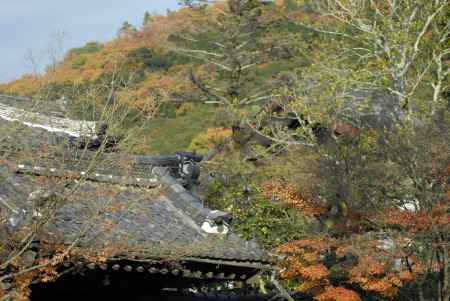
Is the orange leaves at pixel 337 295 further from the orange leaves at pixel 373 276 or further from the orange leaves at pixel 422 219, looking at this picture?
the orange leaves at pixel 422 219

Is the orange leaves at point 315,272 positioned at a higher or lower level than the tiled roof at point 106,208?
lower

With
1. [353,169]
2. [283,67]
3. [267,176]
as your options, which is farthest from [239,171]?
[283,67]

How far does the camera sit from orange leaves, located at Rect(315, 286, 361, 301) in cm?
1199

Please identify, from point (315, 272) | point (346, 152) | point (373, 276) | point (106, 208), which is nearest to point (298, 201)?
point (346, 152)

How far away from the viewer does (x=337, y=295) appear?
39.5ft

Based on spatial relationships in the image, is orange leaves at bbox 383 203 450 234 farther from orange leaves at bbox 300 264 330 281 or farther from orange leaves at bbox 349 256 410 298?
orange leaves at bbox 300 264 330 281

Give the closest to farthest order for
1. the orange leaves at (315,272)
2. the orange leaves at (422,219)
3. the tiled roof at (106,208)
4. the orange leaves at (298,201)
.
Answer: the tiled roof at (106,208), the orange leaves at (422,219), the orange leaves at (315,272), the orange leaves at (298,201)

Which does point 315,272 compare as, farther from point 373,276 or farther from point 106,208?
point 106,208

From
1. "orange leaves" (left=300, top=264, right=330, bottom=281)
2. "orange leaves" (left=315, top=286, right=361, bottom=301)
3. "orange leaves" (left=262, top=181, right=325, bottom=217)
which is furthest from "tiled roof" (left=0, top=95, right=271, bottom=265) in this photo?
"orange leaves" (left=262, top=181, right=325, bottom=217)

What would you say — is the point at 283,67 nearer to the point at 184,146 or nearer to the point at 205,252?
the point at 184,146

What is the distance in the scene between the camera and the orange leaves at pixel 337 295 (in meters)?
12.0

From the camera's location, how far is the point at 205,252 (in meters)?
8.98

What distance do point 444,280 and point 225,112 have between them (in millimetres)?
13746

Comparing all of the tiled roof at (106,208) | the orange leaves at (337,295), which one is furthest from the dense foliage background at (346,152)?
the tiled roof at (106,208)
